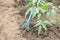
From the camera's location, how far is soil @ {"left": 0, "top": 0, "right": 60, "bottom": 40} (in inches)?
78.8

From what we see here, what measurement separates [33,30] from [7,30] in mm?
287

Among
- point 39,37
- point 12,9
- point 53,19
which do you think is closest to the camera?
point 39,37

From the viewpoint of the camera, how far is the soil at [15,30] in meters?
2.00

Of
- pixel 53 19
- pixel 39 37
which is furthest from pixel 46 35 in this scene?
pixel 53 19

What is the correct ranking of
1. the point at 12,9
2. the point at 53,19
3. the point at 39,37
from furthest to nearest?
1. the point at 12,9
2. the point at 53,19
3. the point at 39,37

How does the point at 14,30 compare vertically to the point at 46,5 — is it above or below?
below

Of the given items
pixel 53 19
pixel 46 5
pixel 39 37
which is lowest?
pixel 39 37

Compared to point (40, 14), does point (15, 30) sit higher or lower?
lower

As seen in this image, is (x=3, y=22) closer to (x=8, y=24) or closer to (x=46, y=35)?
(x=8, y=24)

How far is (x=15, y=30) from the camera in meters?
2.07

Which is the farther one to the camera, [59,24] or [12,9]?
[12,9]

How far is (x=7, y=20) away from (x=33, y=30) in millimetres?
347

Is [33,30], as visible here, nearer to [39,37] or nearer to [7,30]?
[39,37]

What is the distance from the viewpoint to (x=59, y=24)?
2.16 m
